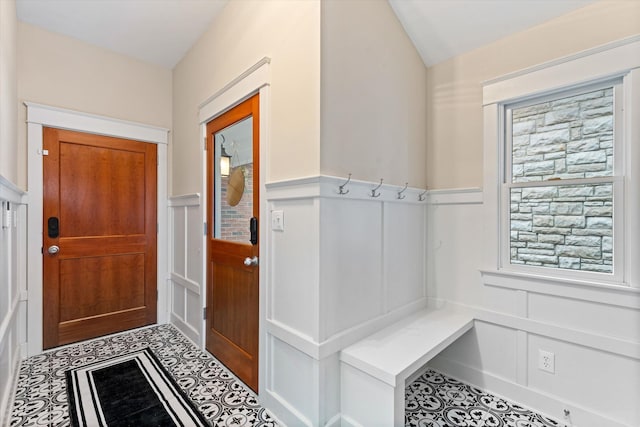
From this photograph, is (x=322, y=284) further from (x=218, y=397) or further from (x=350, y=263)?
(x=218, y=397)

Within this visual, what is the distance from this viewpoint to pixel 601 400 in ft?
5.65

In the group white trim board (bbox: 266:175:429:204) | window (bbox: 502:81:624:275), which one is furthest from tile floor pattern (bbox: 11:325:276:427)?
window (bbox: 502:81:624:275)

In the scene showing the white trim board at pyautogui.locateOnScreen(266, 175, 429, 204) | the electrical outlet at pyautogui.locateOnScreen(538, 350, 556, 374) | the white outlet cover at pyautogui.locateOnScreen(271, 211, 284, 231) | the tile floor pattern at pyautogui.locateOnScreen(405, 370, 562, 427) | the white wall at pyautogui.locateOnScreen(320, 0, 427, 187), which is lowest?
the tile floor pattern at pyautogui.locateOnScreen(405, 370, 562, 427)

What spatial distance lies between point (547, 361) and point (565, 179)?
3.77 feet

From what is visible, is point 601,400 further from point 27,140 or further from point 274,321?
point 27,140

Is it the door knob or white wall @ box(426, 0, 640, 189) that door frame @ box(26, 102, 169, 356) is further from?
white wall @ box(426, 0, 640, 189)

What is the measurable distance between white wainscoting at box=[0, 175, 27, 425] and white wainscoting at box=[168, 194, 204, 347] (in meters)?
1.18

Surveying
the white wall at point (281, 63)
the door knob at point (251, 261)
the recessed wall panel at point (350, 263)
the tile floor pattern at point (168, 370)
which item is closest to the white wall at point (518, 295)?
the recessed wall panel at point (350, 263)

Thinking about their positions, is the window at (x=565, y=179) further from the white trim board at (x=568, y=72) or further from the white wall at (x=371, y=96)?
the white wall at (x=371, y=96)

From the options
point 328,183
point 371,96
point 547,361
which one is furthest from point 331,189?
point 547,361

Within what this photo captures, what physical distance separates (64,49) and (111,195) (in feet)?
4.58

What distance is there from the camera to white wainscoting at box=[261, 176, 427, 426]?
164cm

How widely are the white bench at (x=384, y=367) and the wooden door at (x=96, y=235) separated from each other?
2.58 m

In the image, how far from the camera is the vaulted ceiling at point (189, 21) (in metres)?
1.92
